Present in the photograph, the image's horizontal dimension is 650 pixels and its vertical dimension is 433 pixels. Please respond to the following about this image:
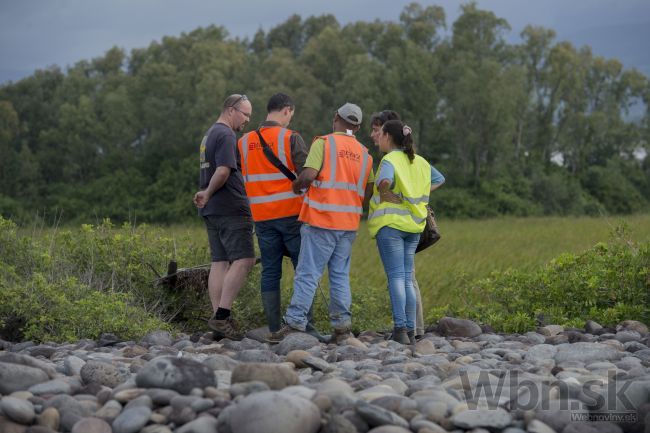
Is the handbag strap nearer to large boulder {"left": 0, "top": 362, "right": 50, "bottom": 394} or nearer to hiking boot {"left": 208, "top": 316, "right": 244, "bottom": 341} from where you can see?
hiking boot {"left": 208, "top": 316, "right": 244, "bottom": 341}

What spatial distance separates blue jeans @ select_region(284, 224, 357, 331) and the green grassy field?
2806mm

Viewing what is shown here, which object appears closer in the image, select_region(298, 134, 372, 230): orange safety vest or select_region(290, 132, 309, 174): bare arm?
select_region(298, 134, 372, 230): orange safety vest

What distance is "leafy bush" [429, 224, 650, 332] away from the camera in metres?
9.65

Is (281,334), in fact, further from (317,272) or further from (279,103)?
(279,103)

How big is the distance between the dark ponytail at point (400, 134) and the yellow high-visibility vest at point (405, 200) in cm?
7

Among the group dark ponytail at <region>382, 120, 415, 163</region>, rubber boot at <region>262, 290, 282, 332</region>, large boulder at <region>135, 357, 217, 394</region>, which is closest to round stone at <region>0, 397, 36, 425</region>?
large boulder at <region>135, 357, 217, 394</region>

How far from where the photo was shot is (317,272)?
812cm

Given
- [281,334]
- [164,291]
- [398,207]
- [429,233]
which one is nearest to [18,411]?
[281,334]

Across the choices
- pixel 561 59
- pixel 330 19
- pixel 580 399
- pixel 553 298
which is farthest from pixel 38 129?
pixel 580 399

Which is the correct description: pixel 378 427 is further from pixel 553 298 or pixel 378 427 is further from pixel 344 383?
pixel 553 298

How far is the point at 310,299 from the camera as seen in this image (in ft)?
26.7

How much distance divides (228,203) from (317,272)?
3.93ft

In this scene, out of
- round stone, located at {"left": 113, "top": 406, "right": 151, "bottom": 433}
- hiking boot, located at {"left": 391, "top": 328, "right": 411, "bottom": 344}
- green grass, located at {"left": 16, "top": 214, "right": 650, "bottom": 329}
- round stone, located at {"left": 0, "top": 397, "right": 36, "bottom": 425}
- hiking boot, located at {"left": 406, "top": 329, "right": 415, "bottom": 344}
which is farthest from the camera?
green grass, located at {"left": 16, "top": 214, "right": 650, "bottom": 329}

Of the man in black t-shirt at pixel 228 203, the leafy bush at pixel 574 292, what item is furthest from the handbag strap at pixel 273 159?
the leafy bush at pixel 574 292
